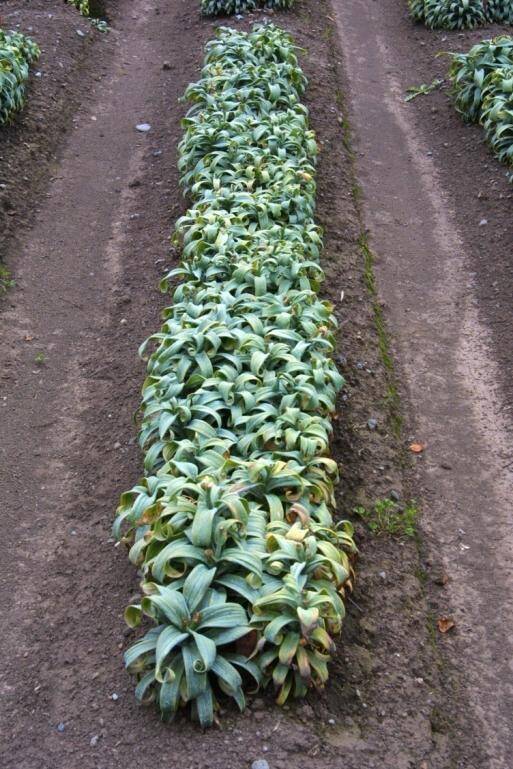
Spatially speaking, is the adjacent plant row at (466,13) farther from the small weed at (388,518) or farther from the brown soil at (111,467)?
the small weed at (388,518)

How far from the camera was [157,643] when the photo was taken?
3.71 meters

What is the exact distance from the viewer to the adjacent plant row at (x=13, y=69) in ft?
31.8

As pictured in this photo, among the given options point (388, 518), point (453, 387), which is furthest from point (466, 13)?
point (388, 518)

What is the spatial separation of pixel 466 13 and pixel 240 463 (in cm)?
1228

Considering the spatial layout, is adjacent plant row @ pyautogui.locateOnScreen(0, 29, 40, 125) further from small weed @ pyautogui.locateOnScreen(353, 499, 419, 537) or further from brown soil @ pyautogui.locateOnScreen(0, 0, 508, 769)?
small weed @ pyautogui.locateOnScreen(353, 499, 419, 537)

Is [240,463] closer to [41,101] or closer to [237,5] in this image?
[41,101]

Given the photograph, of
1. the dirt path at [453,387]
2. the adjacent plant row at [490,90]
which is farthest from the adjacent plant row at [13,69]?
the adjacent plant row at [490,90]

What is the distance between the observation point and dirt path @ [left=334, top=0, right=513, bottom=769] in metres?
4.79

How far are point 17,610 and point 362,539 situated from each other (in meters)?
2.19

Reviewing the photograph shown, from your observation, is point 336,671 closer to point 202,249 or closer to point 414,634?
point 414,634

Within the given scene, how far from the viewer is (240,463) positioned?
461 cm

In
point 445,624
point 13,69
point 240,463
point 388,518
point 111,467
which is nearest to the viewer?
point 240,463

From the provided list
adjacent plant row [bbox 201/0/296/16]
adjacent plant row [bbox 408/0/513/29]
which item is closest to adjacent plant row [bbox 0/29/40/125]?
adjacent plant row [bbox 201/0/296/16]

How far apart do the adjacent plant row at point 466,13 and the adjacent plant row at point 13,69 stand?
7.19m
